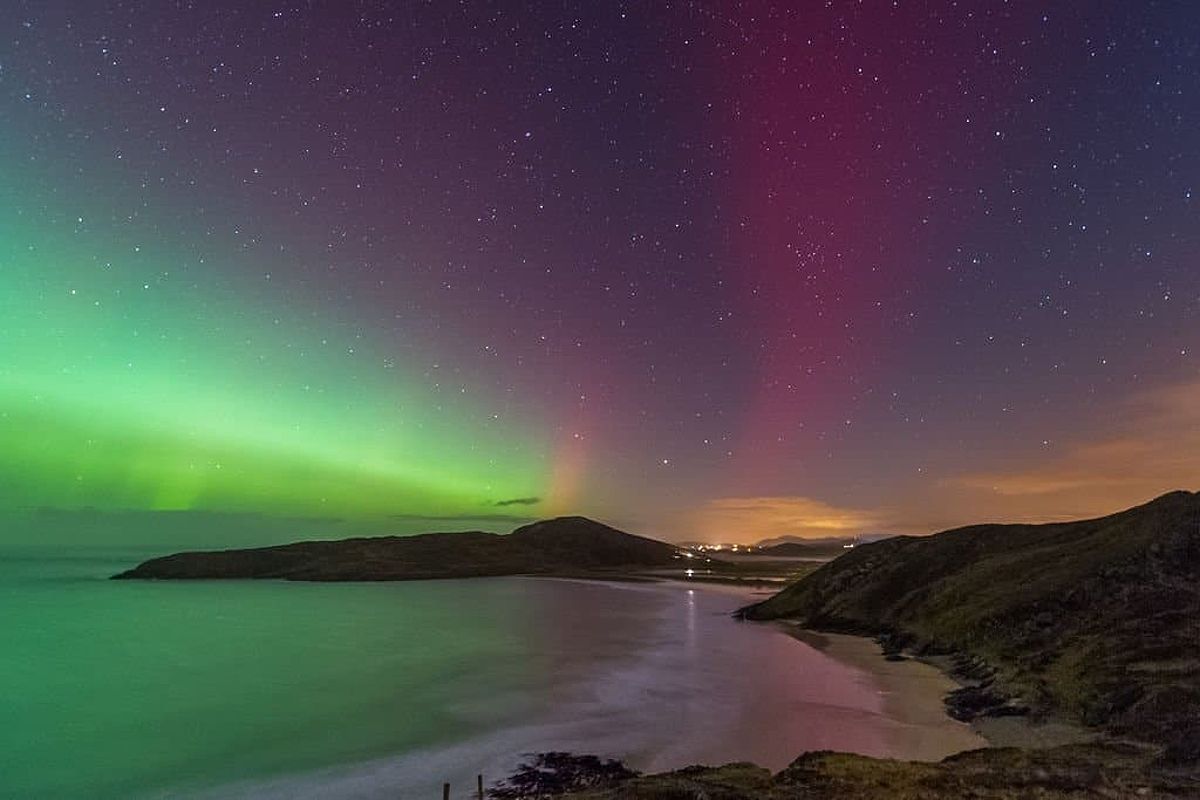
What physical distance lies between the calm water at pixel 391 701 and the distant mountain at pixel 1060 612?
912 centimetres

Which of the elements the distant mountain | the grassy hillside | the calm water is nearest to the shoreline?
the distant mountain

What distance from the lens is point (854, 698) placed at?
44.7 meters

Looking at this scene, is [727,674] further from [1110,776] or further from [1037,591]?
[1110,776]

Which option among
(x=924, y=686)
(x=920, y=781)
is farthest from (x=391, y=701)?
A: (x=920, y=781)

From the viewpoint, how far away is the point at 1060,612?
52438 millimetres

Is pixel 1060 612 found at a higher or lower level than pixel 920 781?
higher

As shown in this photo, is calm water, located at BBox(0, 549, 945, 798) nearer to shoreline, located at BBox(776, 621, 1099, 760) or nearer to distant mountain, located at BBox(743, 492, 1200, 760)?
shoreline, located at BBox(776, 621, 1099, 760)

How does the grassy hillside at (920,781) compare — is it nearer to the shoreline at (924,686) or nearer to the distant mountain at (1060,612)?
the distant mountain at (1060,612)

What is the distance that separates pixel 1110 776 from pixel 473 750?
27.5 metres

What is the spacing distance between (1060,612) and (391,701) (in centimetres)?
4921

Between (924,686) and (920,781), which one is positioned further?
(924,686)

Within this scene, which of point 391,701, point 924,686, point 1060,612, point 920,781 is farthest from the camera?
point 1060,612

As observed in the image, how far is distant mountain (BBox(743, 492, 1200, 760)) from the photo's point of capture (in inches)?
1391

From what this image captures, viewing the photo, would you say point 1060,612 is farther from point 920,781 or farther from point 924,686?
point 920,781
